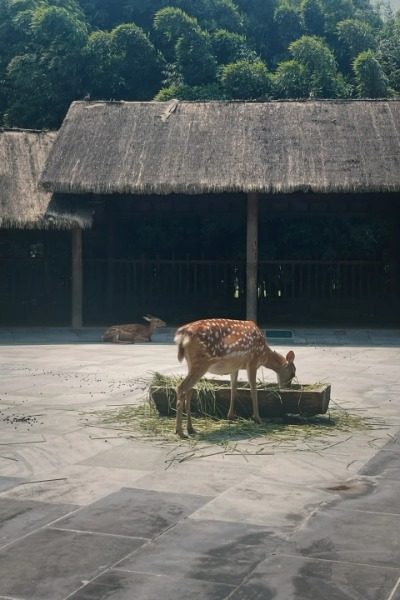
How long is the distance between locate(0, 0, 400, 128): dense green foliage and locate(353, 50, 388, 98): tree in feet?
0.11

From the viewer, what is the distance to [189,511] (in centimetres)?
636

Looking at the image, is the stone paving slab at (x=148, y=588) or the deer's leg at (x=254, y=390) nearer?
the stone paving slab at (x=148, y=588)

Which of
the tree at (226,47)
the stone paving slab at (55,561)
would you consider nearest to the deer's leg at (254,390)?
the stone paving slab at (55,561)

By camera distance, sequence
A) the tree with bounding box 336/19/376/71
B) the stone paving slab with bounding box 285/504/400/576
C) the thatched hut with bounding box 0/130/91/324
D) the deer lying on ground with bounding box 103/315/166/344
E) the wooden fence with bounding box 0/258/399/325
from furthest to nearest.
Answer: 1. the tree with bounding box 336/19/376/71
2. the wooden fence with bounding box 0/258/399/325
3. the thatched hut with bounding box 0/130/91/324
4. the deer lying on ground with bounding box 103/315/166/344
5. the stone paving slab with bounding box 285/504/400/576

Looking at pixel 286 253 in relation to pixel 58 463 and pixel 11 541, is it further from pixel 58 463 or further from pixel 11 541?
pixel 11 541

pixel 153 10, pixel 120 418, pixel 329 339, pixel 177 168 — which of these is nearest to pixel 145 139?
pixel 177 168

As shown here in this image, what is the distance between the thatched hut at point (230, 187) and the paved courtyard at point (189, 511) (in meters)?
9.55

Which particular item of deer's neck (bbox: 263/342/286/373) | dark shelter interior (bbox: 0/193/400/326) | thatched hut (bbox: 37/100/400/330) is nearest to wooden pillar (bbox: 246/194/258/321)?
thatched hut (bbox: 37/100/400/330)

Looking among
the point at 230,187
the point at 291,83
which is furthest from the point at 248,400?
the point at 291,83

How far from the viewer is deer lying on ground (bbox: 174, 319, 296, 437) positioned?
8.98 m

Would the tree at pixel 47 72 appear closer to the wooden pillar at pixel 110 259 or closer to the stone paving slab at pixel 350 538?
the wooden pillar at pixel 110 259

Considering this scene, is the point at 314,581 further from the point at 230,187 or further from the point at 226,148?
the point at 226,148

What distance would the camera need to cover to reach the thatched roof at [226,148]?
19.8m

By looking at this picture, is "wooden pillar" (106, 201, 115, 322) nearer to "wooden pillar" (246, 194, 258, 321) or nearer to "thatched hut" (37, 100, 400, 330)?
"thatched hut" (37, 100, 400, 330)
